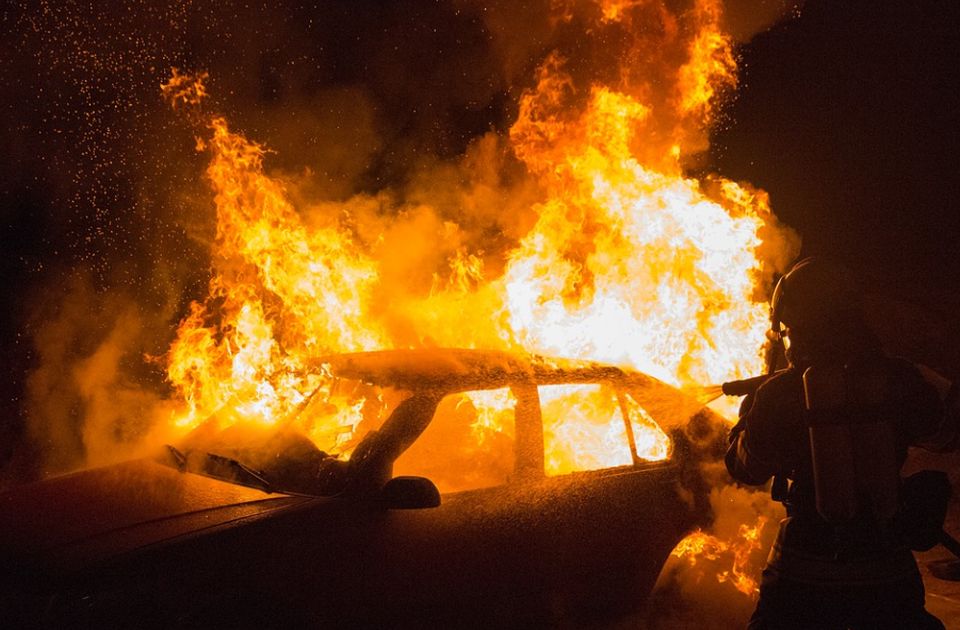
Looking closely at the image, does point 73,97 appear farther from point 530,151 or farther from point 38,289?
point 530,151

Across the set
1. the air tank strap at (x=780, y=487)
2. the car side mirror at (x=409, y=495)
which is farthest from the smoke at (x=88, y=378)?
the air tank strap at (x=780, y=487)

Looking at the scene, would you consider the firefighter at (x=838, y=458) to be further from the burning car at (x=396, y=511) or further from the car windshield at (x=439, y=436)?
the car windshield at (x=439, y=436)

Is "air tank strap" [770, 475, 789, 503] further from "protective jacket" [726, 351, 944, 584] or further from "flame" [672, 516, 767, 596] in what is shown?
"flame" [672, 516, 767, 596]

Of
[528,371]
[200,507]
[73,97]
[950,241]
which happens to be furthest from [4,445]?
[950,241]

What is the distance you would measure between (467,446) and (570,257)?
4.15m

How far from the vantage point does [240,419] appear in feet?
14.0

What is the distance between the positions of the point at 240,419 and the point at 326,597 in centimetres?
171

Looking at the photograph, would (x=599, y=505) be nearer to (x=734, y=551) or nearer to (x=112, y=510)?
(x=734, y=551)

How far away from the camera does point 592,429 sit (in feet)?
14.5

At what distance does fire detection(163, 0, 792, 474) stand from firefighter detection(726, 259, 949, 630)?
335 centimetres

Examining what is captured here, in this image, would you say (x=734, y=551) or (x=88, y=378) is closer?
(x=734, y=551)

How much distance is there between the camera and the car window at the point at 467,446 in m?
4.59

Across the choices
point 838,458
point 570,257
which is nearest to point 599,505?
point 838,458

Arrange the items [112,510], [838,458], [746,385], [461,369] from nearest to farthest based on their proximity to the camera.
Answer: [838,458] < [746,385] < [112,510] < [461,369]
